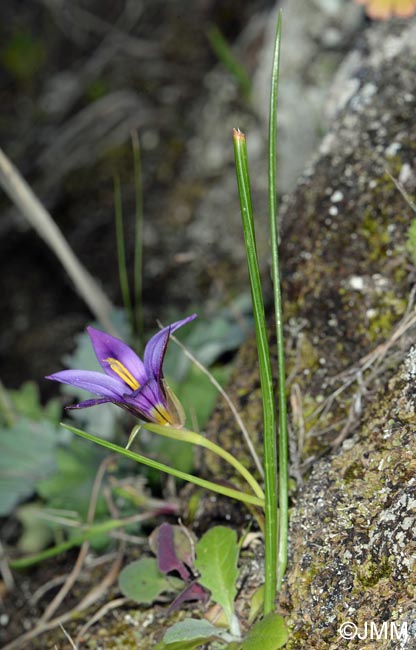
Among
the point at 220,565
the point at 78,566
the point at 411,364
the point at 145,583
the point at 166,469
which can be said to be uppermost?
the point at 411,364

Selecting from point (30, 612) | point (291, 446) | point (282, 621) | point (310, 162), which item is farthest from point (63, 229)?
point (282, 621)

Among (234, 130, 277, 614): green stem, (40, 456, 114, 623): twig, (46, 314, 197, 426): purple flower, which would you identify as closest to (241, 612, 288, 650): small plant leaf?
(234, 130, 277, 614): green stem

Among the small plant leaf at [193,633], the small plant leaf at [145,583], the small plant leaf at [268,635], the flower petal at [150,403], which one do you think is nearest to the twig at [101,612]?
the small plant leaf at [145,583]

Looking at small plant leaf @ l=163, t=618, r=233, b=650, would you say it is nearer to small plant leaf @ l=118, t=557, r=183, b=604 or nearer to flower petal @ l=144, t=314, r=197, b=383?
small plant leaf @ l=118, t=557, r=183, b=604

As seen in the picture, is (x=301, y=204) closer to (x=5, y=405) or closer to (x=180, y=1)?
(x=5, y=405)

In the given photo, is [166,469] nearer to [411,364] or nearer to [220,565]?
[220,565]

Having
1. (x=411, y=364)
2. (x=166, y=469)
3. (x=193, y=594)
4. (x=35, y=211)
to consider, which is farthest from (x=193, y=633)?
(x=35, y=211)
